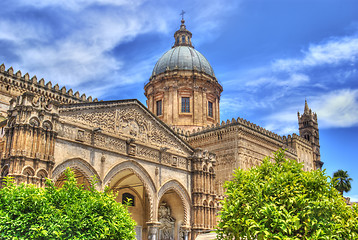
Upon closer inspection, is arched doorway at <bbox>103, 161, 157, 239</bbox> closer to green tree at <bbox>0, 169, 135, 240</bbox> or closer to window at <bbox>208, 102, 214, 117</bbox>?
green tree at <bbox>0, 169, 135, 240</bbox>

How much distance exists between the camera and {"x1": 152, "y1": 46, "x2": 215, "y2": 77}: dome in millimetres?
47812

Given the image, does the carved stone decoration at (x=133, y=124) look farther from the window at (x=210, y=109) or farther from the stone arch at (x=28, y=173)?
the window at (x=210, y=109)

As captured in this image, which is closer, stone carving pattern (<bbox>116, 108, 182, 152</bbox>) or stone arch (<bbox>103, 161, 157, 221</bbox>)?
stone arch (<bbox>103, 161, 157, 221</bbox>)

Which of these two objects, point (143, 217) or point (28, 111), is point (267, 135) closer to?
point (143, 217)

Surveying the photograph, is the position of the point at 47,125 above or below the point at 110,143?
above

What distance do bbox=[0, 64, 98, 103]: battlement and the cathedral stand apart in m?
0.09

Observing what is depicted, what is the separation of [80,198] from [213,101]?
Result: 33.5m

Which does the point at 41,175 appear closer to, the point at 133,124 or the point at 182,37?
the point at 133,124

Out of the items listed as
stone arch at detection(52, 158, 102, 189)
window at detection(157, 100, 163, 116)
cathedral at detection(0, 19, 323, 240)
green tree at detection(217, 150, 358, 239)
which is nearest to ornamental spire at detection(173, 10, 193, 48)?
cathedral at detection(0, 19, 323, 240)

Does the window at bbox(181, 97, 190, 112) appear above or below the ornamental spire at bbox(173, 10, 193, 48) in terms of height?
below

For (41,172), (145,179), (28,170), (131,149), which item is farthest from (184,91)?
(28,170)

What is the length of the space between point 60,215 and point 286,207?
27.6 ft

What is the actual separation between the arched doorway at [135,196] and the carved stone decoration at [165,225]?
3.87ft

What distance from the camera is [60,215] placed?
14.9m
